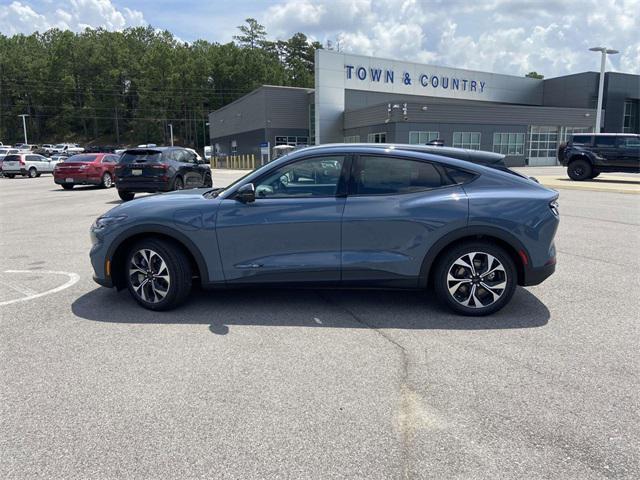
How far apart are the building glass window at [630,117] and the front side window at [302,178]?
58.3m

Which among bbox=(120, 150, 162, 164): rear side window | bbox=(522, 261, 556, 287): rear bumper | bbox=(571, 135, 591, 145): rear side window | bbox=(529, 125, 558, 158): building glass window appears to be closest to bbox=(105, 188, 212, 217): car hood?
bbox=(522, 261, 556, 287): rear bumper

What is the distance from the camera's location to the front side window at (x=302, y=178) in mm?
4645

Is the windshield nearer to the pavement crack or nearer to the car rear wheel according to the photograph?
the car rear wheel

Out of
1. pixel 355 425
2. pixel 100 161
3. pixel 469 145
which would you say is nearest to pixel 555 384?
pixel 355 425

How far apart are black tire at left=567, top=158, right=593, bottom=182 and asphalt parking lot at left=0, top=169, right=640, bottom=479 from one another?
18361 mm

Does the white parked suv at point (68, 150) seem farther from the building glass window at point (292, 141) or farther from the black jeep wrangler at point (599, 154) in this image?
the black jeep wrangler at point (599, 154)

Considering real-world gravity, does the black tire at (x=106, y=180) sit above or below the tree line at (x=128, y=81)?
below

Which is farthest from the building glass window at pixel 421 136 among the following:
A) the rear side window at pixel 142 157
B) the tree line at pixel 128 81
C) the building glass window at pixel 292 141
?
the tree line at pixel 128 81

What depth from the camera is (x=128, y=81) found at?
104938 mm

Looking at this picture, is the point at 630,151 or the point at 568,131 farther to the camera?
the point at 568,131

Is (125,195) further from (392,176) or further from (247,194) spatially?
(392,176)

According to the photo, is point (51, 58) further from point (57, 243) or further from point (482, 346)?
point (482, 346)

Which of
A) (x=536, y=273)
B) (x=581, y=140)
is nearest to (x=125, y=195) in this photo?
(x=536, y=273)

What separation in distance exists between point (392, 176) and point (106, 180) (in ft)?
62.3
